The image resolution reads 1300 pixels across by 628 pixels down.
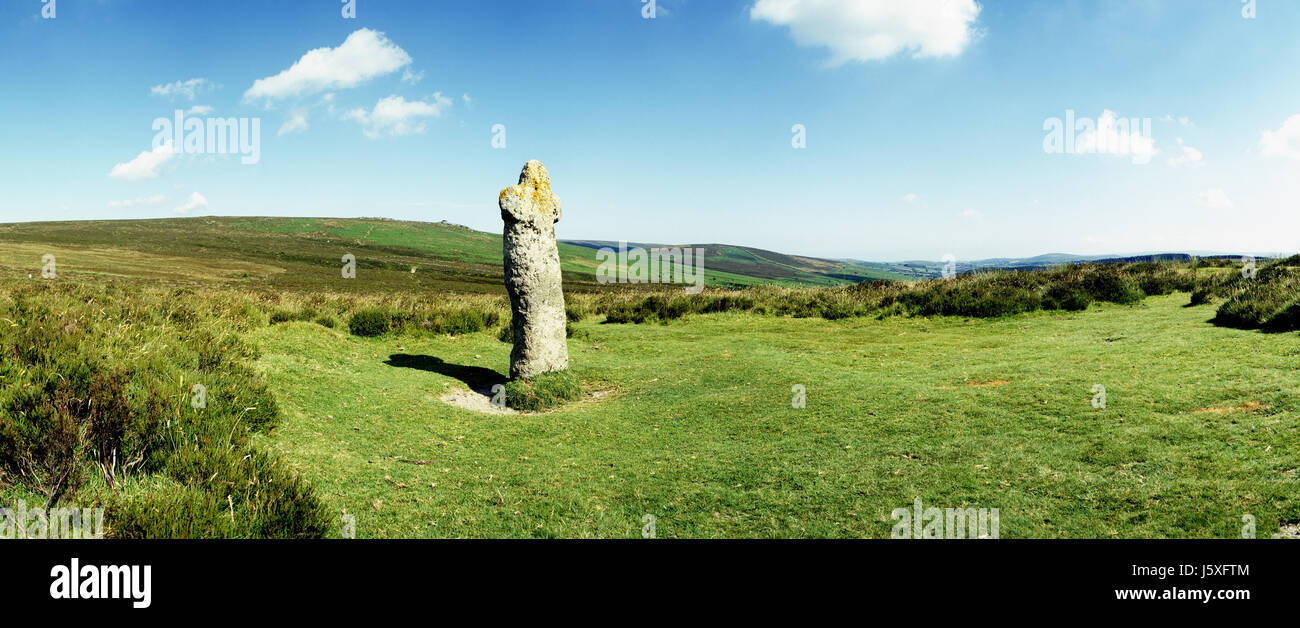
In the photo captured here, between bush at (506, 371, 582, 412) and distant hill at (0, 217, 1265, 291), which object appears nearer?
bush at (506, 371, 582, 412)

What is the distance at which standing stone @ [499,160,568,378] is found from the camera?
12.0 m

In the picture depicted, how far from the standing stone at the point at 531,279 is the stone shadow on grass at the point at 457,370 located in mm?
798

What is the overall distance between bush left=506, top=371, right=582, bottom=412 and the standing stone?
0.48 metres

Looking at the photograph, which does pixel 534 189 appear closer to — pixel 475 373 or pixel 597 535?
pixel 475 373

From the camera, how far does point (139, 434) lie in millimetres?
5500

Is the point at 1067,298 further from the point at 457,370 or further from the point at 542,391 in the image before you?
the point at 457,370

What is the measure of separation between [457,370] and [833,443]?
9.13 metres

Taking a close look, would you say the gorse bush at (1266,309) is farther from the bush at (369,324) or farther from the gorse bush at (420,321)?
the bush at (369,324)

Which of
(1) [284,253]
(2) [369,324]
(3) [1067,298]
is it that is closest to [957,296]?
(3) [1067,298]

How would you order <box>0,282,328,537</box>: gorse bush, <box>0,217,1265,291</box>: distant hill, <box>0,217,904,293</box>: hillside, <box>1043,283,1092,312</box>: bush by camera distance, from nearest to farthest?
<box>0,282,328,537</box>: gorse bush
<box>1043,283,1092,312</box>: bush
<box>0,217,1265,291</box>: distant hill
<box>0,217,904,293</box>: hillside

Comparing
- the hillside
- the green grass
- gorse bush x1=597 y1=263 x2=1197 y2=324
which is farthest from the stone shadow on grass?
the hillside

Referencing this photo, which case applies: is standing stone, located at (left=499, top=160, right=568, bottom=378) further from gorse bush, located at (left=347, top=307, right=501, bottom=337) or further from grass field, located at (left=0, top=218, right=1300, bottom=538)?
gorse bush, located at (left=347, top=307, right=501, bottom=337)

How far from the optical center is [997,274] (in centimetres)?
2517
